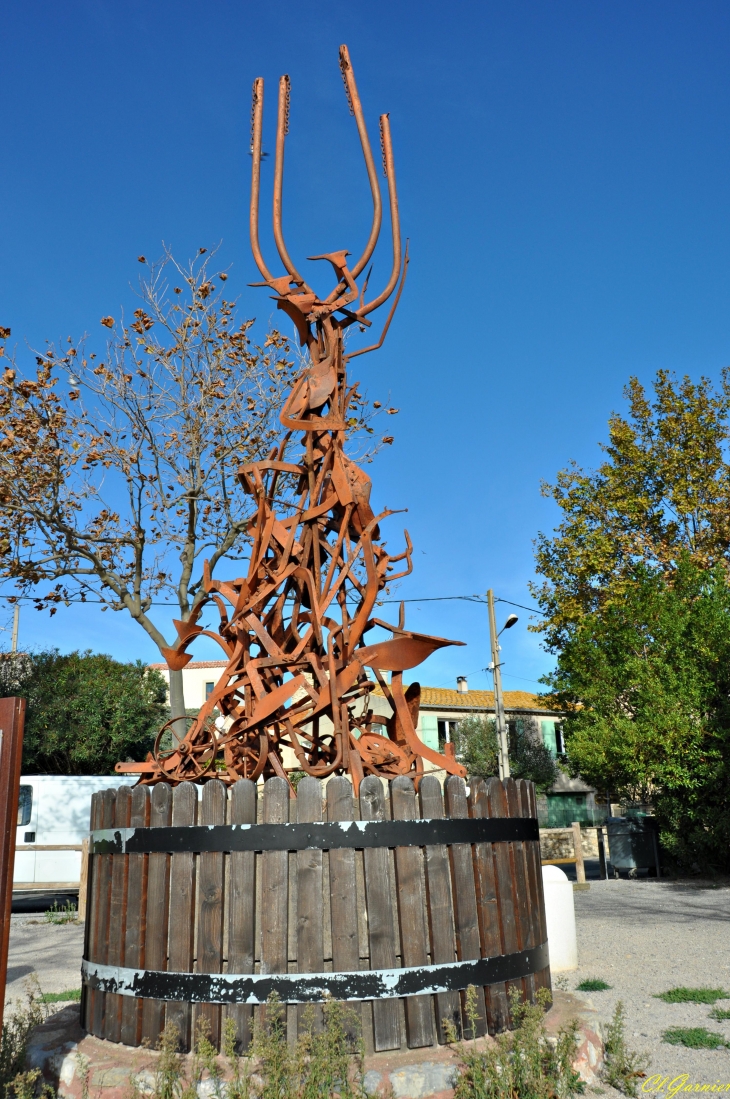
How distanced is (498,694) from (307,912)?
70.7 ft

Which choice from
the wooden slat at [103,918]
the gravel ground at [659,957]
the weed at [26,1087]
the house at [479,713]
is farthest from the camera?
the house at [479,713]

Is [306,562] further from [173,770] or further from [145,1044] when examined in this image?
[145,1044]

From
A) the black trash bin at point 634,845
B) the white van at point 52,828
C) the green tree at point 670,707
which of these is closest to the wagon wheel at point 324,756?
the white van at point 52,828

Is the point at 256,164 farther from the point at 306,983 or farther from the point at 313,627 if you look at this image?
the point at 306,983

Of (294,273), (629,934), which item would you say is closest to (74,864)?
(629,934)

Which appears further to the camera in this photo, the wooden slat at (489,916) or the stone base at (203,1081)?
the wooden slat at (489,916)

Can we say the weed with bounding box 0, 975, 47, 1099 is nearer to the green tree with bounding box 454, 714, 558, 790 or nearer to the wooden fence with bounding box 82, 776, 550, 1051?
the wooden fence with bounding box 82, 776, 550, 1051

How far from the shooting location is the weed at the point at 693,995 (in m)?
6.56

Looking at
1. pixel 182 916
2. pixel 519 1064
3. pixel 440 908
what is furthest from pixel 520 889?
pixel 182 916

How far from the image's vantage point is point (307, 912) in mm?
3723

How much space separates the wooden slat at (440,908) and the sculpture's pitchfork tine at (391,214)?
3.01m

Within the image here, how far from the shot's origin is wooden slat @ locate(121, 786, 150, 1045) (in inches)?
155

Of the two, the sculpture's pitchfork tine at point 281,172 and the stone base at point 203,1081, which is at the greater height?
the sculpture's pitchfork tine at point 281,172

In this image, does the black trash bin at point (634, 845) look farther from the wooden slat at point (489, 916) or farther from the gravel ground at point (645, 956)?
the wooden slat at point (489, 916)
